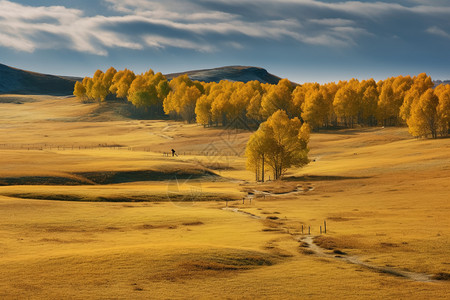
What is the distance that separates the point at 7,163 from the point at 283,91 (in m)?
118

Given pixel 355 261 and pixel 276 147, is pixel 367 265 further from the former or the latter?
pixel 276 147

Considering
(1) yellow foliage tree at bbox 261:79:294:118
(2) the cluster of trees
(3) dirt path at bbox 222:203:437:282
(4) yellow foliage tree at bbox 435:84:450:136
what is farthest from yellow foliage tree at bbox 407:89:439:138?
(3) dirt path at bbox 222:203:437:282

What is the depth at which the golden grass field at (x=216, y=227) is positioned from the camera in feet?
98.8

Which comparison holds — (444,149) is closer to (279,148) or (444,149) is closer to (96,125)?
(279,148)

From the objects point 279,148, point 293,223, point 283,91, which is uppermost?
point 283,91

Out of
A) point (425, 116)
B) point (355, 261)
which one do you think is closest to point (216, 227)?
point (355, 261)

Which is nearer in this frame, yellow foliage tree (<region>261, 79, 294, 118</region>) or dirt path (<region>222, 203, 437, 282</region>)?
dirt path (<region>222, 203, 437, 282</region>)

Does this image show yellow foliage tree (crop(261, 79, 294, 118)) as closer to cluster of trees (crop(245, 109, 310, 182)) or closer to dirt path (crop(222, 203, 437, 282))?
cluster of trees (crop(245, 109, 310, 182))

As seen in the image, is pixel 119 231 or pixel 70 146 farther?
pixel 70 146

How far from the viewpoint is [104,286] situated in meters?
29.0

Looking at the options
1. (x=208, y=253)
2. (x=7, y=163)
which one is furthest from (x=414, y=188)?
(x=7, y=163)

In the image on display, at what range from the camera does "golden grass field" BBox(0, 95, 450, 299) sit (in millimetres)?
30109

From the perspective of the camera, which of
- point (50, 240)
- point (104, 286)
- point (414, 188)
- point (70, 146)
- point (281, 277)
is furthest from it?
point (70, 146)

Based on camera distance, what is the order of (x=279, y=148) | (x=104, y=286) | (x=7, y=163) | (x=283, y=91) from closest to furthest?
1. (x=104, y=286)
2. (x=7, y=163)
3. (x=279, y=148)
4. (x=283, y=91)
